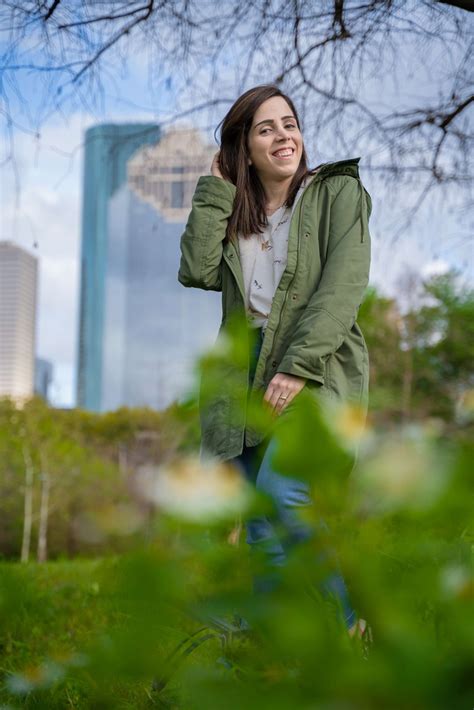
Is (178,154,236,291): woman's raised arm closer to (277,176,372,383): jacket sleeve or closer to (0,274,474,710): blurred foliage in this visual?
(277,176,372,383): jacket sleeve

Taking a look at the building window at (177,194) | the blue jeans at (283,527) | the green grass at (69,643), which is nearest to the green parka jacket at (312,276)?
the green grass at (69,643)

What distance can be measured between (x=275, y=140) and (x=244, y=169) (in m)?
0.11

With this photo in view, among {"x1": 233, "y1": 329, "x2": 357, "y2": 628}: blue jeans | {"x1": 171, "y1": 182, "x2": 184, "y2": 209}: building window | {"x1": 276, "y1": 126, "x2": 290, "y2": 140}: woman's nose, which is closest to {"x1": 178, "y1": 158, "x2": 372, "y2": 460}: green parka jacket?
{"x1": 276, "y1": 126, "x2": 290, "y2": 140}: woman's nose

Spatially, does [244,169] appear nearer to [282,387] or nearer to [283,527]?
Result: [282,387]

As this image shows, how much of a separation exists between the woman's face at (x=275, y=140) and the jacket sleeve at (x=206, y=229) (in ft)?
0.35

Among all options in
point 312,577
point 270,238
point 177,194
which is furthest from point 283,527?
point 177,194

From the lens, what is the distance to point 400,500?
273mm

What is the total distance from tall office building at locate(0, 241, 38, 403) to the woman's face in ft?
66.0

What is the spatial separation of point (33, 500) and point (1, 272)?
10.7 meters

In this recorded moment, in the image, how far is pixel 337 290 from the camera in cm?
168

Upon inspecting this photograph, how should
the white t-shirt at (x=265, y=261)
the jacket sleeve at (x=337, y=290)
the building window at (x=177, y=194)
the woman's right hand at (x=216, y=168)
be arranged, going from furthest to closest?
the building window at (x=177, y=194), the woman's right hand at (x=216, y=168), the white t-shirt at (x=265, y=261), the jacket sleeve at (x=337, y=290)

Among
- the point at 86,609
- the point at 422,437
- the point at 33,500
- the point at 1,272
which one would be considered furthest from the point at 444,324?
the point at 422,437

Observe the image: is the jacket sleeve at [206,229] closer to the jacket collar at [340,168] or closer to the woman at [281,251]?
the woman at [281,251]

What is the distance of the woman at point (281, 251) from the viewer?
166 centimetres
